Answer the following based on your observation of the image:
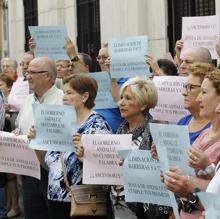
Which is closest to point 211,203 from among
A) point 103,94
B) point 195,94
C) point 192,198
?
point 192,198

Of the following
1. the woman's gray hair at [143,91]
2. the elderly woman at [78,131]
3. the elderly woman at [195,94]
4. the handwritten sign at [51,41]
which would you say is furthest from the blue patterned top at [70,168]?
the handwritten sign at [51,41]

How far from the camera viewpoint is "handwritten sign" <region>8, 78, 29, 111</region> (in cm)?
881

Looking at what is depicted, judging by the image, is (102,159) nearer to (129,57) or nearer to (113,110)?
(113,110)

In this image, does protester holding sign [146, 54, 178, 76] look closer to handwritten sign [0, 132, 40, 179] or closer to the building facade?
handwritten sign [0, 132, 40, 179]

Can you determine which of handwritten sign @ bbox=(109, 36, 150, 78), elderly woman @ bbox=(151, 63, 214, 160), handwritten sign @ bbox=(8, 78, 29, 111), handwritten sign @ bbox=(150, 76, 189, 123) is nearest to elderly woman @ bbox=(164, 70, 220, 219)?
elderly woman @ bbox=(151, 63, 214, 160)

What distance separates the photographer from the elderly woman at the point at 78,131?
244 inches

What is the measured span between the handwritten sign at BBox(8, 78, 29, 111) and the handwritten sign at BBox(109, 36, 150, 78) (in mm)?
1669

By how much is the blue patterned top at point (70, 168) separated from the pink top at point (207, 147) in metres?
1.23

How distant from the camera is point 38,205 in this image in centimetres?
723

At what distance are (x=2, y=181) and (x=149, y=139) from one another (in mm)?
3428

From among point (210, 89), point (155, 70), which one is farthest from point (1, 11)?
point (210, 89)

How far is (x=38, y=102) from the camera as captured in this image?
23.6ft

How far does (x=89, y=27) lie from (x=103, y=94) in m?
9.03

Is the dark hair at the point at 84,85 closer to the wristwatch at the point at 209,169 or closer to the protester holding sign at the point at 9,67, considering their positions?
the wristwatch at the point at 209,169
